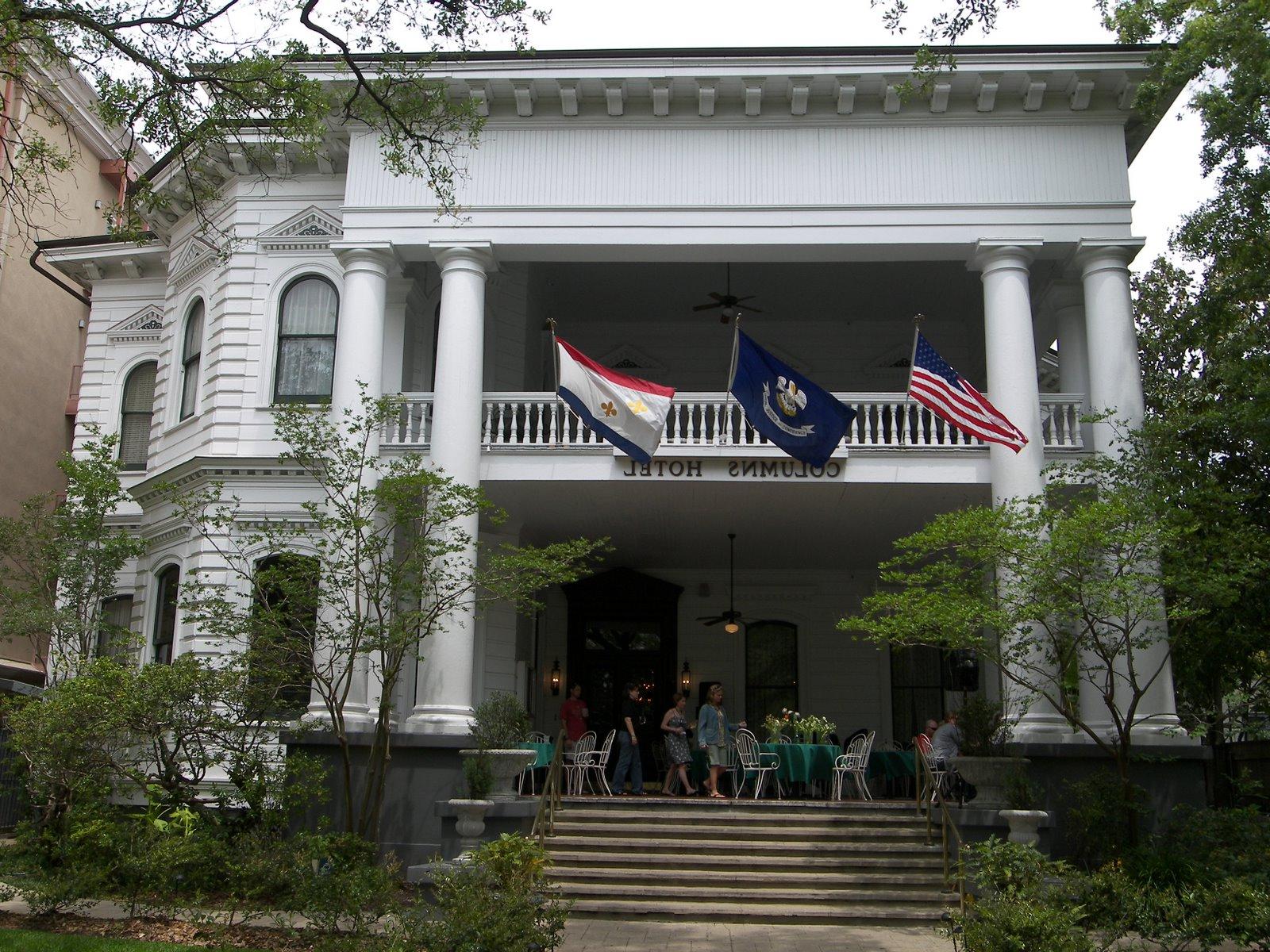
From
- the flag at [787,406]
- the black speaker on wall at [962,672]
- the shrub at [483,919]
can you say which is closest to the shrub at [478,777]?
the shrub at [483,919]

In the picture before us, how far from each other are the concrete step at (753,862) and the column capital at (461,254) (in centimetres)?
814

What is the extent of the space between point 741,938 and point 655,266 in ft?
41.3

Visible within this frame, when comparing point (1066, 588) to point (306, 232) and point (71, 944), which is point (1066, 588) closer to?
point (71, 944)

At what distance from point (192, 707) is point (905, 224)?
11310 mm

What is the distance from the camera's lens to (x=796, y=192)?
17156 mm

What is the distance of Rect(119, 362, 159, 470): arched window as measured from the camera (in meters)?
22.8

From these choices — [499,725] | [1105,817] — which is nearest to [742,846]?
[499,725]

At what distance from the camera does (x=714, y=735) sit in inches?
664

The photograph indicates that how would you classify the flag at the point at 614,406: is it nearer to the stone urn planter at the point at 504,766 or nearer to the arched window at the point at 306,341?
the stone urn planter at the point at 504,766

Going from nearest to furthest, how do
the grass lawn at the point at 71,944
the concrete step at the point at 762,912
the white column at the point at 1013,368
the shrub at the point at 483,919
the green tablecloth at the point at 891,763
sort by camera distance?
the shrub at the point at 483,919
the grass lawn at the point at 71,944
the concrete step at the point at 762,912
the white column at the point at 1013,368
the green tablecloth at the point at 891,763

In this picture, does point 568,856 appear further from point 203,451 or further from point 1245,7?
point 1245,7

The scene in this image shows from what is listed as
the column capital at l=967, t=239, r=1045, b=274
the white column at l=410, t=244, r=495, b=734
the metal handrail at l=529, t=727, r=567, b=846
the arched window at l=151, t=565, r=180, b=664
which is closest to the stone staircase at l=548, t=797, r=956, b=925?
the metal handrail at l=529, t=727, r=567, b=846

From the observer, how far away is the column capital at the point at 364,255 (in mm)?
17125

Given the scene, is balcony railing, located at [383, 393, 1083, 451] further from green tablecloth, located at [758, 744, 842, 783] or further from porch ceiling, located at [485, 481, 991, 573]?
green tablecloth, located at [758, 744, 842, 783]
